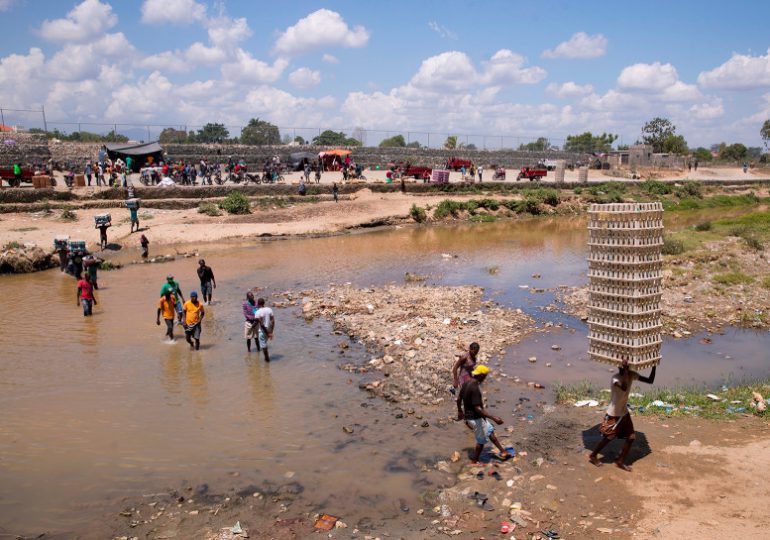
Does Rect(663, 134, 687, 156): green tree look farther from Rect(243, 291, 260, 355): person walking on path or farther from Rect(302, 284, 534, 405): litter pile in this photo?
Rect(243, 291, 260, 355): person walking on path

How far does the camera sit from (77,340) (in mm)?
13398

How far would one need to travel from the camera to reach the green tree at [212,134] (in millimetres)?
48141

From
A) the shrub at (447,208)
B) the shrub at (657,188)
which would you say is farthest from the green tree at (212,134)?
the shrub at (657,188)

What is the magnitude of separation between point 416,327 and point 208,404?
5.35 m

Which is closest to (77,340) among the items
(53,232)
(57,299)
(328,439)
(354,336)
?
(57,299)

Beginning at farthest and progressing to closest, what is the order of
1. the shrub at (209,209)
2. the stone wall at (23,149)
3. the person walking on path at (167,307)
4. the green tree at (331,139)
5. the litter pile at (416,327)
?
the green tree at (331,139) < the stone wall at (23,149) < the shrub at (209,209) < the person walking on path at (167,307) < the litter pile at (416,327)

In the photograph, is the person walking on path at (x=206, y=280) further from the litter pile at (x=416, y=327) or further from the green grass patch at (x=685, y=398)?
the green grass patch at (x=685, y=398)

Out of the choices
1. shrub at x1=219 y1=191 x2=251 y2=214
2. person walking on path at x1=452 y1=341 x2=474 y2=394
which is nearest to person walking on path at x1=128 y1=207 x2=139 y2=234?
shrub at x1=219 y1=191 x2=251 y2=214

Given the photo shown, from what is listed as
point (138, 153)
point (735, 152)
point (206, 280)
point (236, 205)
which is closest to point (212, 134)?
point (138, 153)

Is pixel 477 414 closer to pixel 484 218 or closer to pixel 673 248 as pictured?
pixel 673 248

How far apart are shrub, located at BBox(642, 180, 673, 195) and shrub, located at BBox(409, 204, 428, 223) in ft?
74.1

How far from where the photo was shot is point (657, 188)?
157 feet

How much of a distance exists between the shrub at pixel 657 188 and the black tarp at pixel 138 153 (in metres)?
37.3

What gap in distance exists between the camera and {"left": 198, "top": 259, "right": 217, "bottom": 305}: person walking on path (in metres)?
15.6
